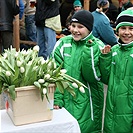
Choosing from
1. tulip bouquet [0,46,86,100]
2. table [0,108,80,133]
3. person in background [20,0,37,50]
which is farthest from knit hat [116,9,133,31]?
person in background [20,0,37,50]

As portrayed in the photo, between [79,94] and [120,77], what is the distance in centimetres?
41

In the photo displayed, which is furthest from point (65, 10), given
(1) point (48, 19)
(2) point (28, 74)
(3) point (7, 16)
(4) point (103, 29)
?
(2) point (28, 74)

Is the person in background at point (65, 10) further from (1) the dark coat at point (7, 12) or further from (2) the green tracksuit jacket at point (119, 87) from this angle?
(2) the green tracksuit jacket at point (119, 87)

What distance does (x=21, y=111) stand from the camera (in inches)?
89.3

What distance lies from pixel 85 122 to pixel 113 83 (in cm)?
46

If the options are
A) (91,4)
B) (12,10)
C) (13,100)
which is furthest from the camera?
Result: (91,4)

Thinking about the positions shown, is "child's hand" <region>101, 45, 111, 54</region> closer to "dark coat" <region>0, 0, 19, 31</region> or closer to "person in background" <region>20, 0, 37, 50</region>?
"dark coat" <region>0, 0, 19, 31</region>

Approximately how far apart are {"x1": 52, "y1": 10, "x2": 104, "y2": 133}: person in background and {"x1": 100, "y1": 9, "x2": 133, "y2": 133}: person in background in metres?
0.14

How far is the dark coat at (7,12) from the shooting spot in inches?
243

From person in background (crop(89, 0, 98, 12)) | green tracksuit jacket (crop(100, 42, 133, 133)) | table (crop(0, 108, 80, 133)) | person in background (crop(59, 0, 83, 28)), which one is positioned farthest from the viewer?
person in background (crop(59, 0, 83, 28))

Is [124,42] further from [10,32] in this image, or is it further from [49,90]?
[10,32]

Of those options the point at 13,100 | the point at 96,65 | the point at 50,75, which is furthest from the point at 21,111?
the point at 96,65

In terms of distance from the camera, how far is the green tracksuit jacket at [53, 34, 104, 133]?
324 cm

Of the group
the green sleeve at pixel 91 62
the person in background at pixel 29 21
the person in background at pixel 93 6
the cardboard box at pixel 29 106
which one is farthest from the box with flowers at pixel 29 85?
the person in background at pixel 93 6
